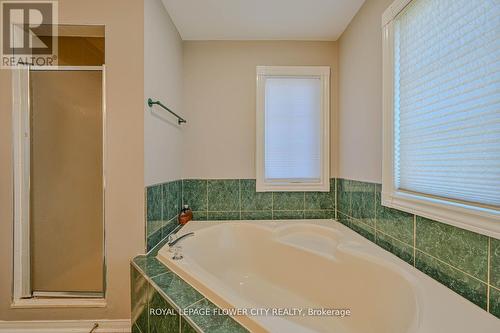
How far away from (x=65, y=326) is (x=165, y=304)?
933mm

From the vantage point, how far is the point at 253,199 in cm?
212

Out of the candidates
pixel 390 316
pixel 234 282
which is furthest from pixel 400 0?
pixel 234 282

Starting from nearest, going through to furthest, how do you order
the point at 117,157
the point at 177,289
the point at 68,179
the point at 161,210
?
the point at 177,289, the point at 117,157, the point at 161,210, the point at 68,179

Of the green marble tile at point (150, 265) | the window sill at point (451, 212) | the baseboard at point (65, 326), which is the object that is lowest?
the baseboard at point (65, 326)

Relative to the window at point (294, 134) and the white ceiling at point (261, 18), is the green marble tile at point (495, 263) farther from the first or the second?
the white ceiling at point (261, 18)

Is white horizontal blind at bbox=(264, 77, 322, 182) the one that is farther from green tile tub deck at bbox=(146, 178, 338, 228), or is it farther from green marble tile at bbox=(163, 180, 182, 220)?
green marble tile at bbox=(163, 180, 182, 220)

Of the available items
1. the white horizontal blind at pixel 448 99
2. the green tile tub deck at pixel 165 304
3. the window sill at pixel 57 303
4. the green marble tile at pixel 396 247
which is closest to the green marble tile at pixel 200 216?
the green tile tub deck at pixel 165 304

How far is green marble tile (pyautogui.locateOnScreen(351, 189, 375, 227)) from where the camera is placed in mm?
1513

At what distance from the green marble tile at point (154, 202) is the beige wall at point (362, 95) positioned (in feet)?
5.01

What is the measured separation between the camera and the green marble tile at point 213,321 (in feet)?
2.50

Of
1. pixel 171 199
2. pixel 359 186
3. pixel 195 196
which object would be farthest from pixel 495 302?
pixel 195 196

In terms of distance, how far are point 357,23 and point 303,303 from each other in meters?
2.18

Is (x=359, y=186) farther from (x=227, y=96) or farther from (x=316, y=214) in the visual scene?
(x=227, y=96)

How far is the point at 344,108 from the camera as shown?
1.99 metres
